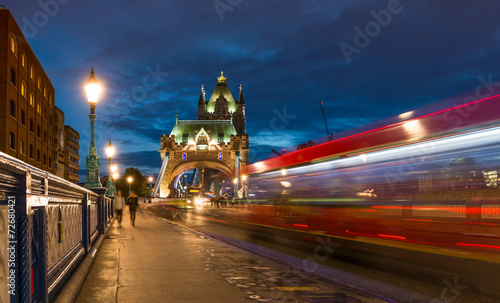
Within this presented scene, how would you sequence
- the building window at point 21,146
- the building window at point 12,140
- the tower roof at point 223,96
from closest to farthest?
1. the building window at point 12,140
2. the building window at point 21,146
3. the tower roof at point 223,96

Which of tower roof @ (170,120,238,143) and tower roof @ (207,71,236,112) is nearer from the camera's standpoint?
tower roof @ (170,120,238,143)

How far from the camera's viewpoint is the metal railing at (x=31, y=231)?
12.4 ft

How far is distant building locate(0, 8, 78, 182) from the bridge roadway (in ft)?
115

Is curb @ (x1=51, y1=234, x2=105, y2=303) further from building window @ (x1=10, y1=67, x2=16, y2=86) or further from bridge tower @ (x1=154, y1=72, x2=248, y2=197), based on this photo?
bridge tower @ (x1=154, y1=72, x2=248, y2=197)

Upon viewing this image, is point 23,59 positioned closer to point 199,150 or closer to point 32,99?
point 32,99

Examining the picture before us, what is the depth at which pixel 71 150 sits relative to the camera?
377ft

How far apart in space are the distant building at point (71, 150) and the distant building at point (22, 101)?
1690 inches

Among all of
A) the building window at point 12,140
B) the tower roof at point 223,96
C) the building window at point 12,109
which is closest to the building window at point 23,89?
the building window at point 12,109

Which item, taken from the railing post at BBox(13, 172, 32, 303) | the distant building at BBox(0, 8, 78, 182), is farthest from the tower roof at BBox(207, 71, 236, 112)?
the railing post at BBox(13, 172, 32, 303)

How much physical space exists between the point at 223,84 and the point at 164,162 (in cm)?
4199

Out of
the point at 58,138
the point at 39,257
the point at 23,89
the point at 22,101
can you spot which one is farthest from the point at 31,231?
the point at 58,138

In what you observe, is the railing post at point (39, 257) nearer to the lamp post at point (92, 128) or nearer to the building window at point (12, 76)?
the lamp post at point (92, 128)

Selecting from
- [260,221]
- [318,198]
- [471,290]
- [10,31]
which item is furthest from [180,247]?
[10,31]

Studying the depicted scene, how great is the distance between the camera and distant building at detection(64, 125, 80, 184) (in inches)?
4247
